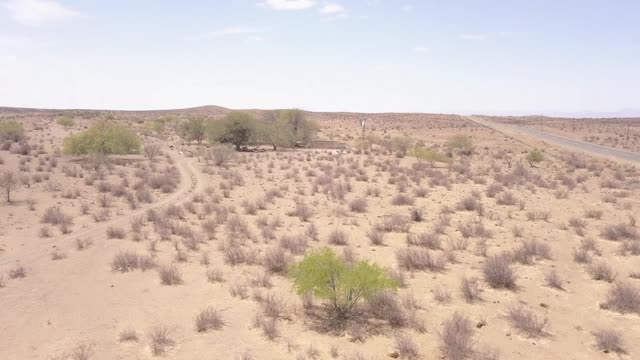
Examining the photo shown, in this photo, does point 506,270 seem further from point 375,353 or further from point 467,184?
point 467,184

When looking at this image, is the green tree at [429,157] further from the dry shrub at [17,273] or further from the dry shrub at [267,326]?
the dry shrub at [17,273]

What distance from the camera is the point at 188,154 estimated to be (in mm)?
42000

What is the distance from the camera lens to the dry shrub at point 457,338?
8.46 m

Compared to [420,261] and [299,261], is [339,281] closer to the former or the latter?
[299,261]

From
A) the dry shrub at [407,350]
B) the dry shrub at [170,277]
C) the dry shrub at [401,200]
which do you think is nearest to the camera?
the dry shrub at [407,350]

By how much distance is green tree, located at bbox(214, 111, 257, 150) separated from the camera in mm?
48250

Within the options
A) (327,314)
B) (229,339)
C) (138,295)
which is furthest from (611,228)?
(138,295)

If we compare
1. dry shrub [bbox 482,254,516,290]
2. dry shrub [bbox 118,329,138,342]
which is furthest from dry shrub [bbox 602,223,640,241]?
dry shrub [bbox 118,329,138,342]

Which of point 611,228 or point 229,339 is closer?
point 229,339

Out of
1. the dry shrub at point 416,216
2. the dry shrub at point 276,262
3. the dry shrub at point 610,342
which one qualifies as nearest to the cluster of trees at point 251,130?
the dry shrub at point 416,216

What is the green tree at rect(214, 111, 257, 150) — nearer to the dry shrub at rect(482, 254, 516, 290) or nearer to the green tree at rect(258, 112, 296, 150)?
the green tree at rect(258, 112, 296, 150)

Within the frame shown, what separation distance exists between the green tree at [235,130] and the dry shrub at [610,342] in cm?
4158

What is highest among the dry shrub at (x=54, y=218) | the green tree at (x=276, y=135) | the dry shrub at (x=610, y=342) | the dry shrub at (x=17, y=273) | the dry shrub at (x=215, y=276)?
the green tree at (x=276, y=135)

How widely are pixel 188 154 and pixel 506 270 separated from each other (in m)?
33.6
